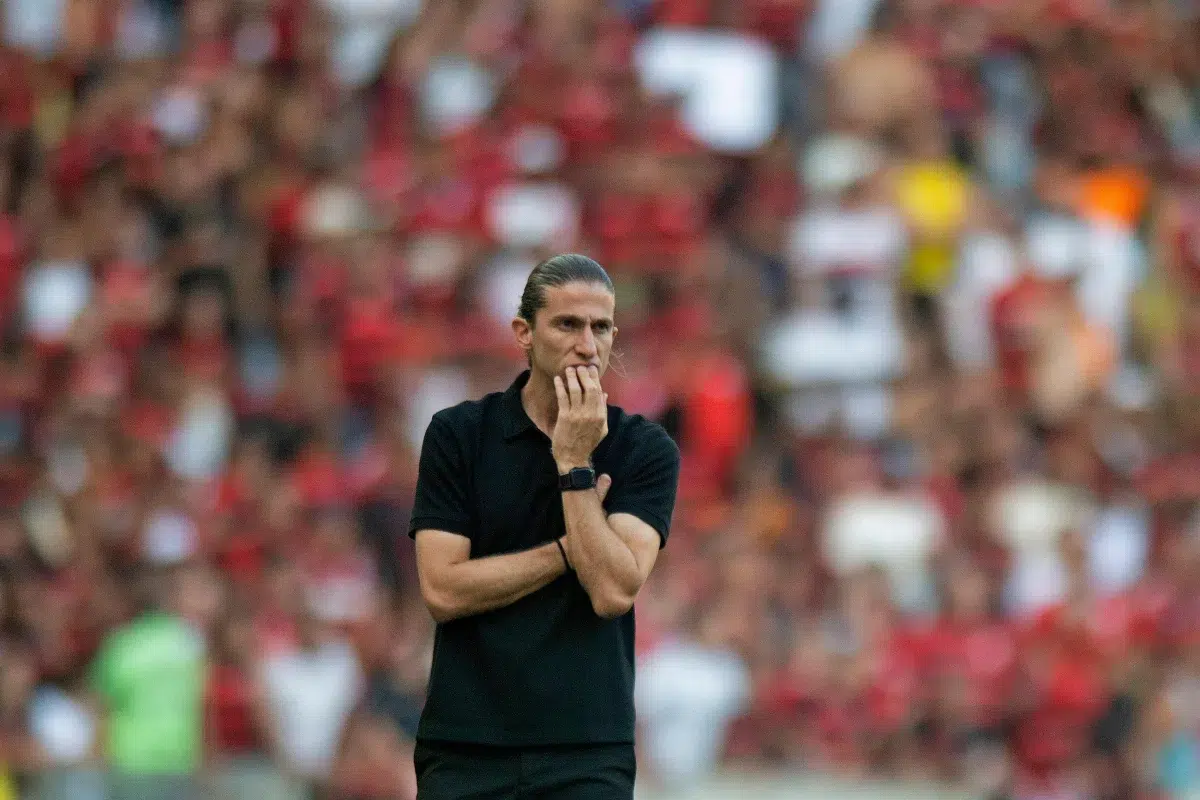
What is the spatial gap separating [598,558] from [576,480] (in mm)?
150

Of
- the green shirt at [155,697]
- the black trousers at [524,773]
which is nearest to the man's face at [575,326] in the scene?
the black trousers at [524,773]

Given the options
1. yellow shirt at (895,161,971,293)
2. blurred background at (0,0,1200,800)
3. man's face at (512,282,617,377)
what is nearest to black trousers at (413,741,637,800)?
man's face at (512,282,617,377)

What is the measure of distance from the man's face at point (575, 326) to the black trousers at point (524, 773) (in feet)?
2.31

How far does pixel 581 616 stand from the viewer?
4.05 meters

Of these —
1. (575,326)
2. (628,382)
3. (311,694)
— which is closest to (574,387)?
(575,326)

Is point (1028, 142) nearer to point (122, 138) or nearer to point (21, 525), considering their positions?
point (122, 138)

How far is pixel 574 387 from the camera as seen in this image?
158 inches

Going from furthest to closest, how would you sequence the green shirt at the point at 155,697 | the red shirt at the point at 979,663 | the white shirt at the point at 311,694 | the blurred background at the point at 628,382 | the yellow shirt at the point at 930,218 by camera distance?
1. the yellow shirt at the point at 930,218
2. the red shirt at the point at 979,663
3. the blurred background at the point at 628,382
4. the white shirt at the point at 311,694
5. the green shirt at the point at 155,697

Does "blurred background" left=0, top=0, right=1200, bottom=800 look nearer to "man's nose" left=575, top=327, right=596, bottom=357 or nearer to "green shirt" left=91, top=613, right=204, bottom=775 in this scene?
"green shirt" left=91, top=613, right=204, bottom=775

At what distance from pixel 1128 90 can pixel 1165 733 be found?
545cm

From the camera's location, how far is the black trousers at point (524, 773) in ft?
13.0

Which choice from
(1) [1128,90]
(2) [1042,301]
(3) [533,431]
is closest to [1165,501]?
(2) [1042,301]

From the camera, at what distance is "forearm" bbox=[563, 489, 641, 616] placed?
394 cm

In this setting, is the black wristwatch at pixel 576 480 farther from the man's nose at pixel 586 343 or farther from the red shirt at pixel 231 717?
the red shirt at pixel 231 717
